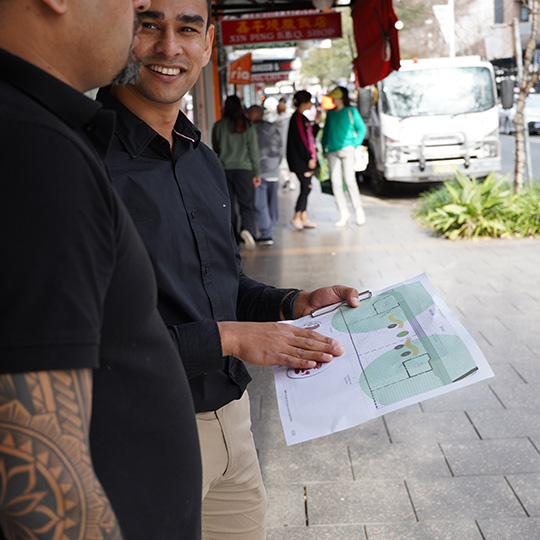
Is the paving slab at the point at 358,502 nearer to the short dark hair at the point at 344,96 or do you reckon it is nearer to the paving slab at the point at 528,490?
the paving slab at the point at 528,490

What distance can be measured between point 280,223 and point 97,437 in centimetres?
1116

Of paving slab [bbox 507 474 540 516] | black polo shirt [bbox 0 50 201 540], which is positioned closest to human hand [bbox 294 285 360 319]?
black polo shirt [bbox 0 50 201 540]

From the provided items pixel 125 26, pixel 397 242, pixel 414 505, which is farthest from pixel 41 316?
pixel 397 242

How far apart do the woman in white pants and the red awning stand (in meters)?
1.45

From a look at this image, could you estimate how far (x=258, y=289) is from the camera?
2133 millimetres

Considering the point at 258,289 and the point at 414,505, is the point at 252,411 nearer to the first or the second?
the point at 414,505

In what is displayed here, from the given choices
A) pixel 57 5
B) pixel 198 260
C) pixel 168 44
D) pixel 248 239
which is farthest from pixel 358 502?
pixel 248 239

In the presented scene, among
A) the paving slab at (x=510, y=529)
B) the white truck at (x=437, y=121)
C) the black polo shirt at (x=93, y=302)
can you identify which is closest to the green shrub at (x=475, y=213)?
the white truck at (x=437, y=121)

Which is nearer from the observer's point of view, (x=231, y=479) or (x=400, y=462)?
(x=231, y=479)

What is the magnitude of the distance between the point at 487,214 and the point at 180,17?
28.6 feet

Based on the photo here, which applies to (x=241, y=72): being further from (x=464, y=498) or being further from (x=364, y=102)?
(x=464, y=498)

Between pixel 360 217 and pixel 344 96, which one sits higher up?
pixel 344 96

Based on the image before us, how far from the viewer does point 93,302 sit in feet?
3.08

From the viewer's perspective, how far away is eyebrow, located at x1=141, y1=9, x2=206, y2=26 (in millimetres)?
1827
